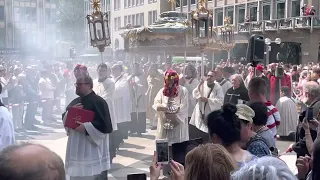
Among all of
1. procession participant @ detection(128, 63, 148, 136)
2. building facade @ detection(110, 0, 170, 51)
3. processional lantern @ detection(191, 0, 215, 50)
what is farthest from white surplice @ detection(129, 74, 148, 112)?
building facade @ detection(110, 0, 170, 51)

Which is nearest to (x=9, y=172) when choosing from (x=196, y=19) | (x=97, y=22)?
(x=97, y=22)

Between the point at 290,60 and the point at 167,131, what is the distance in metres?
32.6

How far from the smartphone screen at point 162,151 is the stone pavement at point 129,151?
13.8 feet

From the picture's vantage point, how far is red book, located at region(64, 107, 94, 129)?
19.1ft

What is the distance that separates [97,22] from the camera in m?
9.29

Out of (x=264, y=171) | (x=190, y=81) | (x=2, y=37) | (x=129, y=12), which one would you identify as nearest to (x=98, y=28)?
(x=190, y=81)

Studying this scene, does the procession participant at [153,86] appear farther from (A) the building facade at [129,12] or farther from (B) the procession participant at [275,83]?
(A) the building facade at [129,12]

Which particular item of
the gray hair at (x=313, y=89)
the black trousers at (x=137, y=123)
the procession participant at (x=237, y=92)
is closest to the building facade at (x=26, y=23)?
the black trousers at (x=137, y=123)

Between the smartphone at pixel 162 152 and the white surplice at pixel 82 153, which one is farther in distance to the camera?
the white surplice at pixel 82 153

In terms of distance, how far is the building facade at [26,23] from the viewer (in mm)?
28078

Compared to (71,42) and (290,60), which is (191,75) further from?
(71,42)

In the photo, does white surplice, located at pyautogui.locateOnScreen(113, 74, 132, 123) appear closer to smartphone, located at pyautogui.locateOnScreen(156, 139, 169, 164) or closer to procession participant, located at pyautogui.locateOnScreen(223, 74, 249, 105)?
procession participant, located at pyautogui.locateOnScreen(223, 74, 249, 105)

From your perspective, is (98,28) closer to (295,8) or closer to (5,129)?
(5,129)

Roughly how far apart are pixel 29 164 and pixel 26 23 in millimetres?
29931
